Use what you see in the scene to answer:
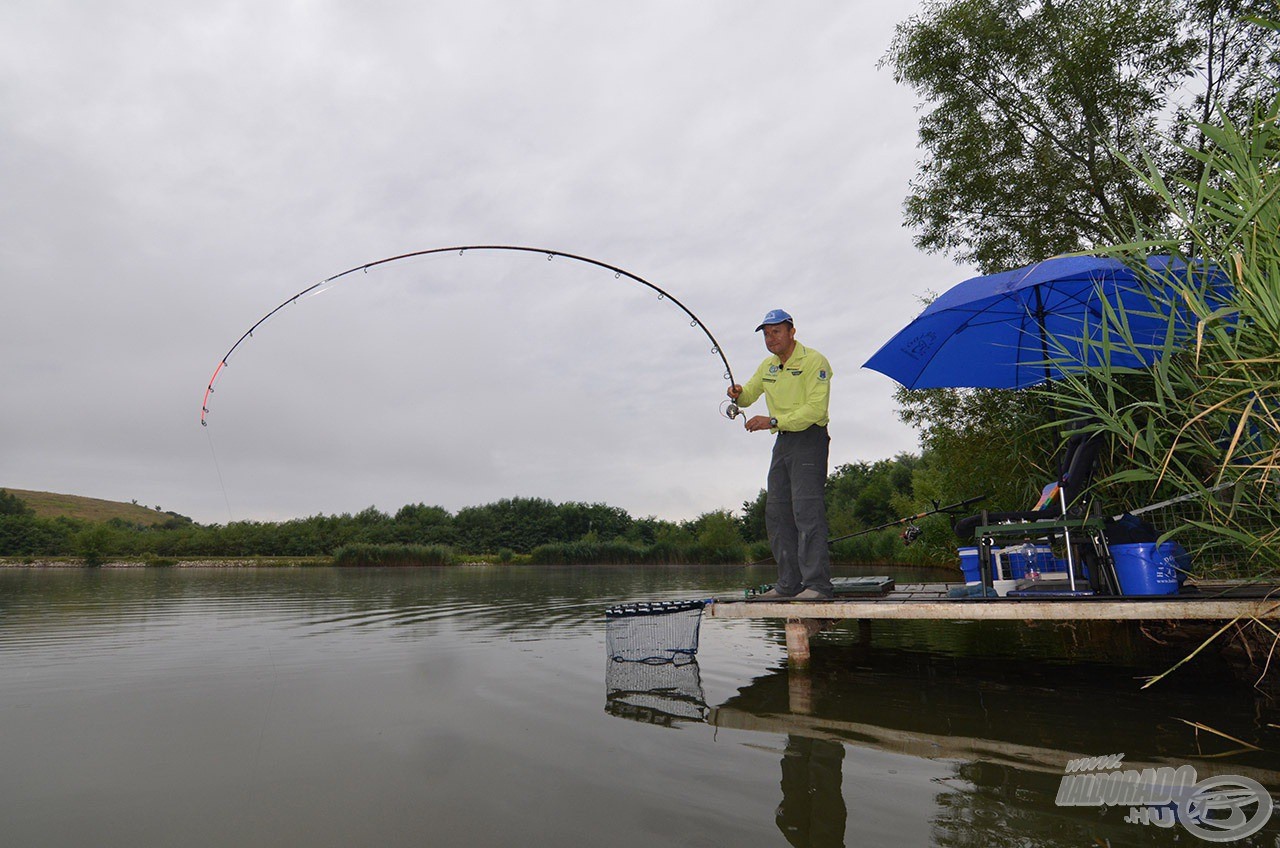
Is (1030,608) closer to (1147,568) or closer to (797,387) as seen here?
(1147,568)

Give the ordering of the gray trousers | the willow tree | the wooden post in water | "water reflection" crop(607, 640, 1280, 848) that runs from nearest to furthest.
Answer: "water reflection" crop(607, 640, 1280, 848)
the gray trousers
the wooden post in water
the willow tree

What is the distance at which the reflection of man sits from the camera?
2.41 m

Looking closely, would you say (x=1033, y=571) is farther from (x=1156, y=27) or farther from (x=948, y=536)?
(x=1156, y=27)

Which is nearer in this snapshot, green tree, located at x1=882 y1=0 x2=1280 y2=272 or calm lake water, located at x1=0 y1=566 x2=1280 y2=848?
calm lake water, located at x1=0 y1=566 x2=1280 y2=848

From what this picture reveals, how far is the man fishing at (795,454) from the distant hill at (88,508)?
99004 mm

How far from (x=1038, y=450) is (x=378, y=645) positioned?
28.4 feet

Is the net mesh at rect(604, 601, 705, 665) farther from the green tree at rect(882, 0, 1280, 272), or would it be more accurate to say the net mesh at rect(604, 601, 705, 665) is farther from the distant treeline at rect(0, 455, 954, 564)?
the distant treeline at rect(0, 455, 954, 564)

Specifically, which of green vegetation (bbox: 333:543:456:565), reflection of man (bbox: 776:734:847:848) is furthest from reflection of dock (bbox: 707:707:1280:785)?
green vegetation (bbox: 333:543:456:565)

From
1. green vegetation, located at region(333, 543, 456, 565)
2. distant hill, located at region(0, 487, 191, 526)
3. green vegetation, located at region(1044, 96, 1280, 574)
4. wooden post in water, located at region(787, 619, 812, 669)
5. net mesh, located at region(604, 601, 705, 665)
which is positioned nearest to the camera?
green vegetation, located at region(1044, 96, 1280, 574)

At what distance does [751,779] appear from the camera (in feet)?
9.75

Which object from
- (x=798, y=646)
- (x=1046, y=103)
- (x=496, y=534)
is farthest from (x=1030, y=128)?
(x=496, y=534)

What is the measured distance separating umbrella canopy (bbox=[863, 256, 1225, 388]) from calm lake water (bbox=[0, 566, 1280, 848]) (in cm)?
249

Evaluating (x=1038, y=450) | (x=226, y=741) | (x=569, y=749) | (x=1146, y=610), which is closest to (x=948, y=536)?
(x=1038, y=450)

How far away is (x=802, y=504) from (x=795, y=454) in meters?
0.40
